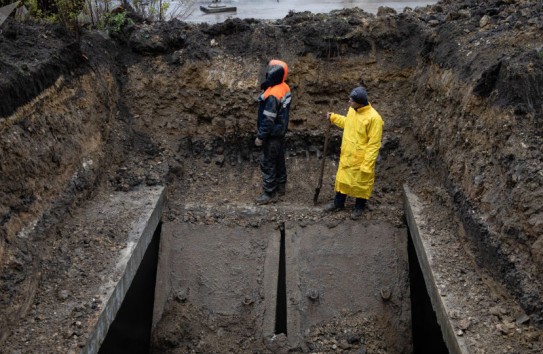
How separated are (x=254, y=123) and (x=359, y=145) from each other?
215cm

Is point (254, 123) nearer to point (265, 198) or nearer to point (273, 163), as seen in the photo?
point (273, 163)

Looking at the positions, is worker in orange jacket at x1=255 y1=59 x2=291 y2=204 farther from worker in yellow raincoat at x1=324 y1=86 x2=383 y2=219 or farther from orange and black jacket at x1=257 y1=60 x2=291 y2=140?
worker in yellow raincoat at x1=324 y1=86 x2=383 y2=219

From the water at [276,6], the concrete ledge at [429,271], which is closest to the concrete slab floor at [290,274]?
the concrete ledge at [429,271]

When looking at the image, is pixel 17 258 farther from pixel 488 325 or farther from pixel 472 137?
pixel 472 137

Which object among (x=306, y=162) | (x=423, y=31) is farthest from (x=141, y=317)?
(x=423, y=31)

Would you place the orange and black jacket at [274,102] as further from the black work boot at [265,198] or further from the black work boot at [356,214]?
the black work boot at [356,214]

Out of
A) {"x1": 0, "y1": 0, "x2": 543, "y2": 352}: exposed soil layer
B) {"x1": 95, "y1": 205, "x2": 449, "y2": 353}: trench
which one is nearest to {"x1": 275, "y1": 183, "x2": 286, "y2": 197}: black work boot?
{"x1": 0, "y1": 0, "x2": 543, "y2": 352}: exposed soil layer

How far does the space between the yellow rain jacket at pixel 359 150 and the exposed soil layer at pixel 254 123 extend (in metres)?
0.50

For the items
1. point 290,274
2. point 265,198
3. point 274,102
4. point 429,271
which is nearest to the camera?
point 429,271

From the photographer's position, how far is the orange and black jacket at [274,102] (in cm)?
650

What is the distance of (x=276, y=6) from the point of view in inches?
483

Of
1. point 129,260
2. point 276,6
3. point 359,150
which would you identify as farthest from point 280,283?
point 276,6

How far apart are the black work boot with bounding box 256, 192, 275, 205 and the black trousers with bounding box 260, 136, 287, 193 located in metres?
0.06

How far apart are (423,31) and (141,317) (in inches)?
210
